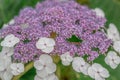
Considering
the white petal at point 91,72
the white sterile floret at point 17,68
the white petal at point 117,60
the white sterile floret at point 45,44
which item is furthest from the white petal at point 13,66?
the white petal at point 117,60

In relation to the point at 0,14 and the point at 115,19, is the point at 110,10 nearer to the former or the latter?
the point at 115,19

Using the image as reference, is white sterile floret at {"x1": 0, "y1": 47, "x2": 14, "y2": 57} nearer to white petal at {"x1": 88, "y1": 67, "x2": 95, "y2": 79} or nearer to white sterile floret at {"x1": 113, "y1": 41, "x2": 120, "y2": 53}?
white petal at {"x1": 88, "y1": 67, "x2": 95, "y2": 79}

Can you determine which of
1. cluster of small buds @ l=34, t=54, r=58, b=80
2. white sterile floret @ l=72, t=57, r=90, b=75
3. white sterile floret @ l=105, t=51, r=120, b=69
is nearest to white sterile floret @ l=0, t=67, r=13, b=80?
cluster of small buds @ l=34, t=54, r=58, b=80

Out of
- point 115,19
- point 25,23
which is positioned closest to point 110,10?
point 115,19

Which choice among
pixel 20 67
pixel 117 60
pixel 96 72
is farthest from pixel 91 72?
pixel 20 67

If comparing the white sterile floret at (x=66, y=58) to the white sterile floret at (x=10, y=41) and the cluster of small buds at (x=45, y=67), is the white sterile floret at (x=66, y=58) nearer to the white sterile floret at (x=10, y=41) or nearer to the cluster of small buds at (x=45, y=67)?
the cluster of small buds at (x=45, y=67)

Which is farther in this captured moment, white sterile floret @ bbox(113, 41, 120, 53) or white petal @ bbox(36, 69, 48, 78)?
white sterile floret @ bbox(113, 41, 120, 53)

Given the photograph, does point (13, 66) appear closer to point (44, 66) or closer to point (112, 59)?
point (44, 66)
